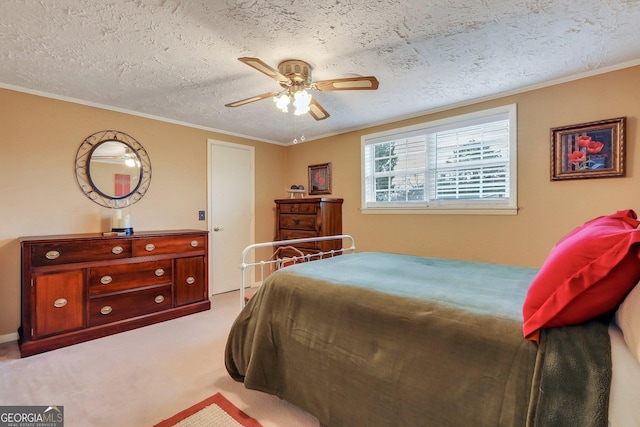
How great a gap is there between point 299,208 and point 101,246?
2.17m

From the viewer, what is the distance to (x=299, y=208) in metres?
3.94

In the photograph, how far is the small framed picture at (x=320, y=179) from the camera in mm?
4184

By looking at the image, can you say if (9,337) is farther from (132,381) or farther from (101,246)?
(132,381)

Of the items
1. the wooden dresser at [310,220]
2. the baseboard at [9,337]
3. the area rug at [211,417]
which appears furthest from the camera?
the wooden dresser at [310,220]

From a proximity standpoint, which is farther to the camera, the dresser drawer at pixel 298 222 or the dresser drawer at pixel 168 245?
the dresser drawer at pixel 298 222

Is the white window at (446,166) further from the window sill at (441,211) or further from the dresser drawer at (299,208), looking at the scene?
the dresser drawer at (299,208)

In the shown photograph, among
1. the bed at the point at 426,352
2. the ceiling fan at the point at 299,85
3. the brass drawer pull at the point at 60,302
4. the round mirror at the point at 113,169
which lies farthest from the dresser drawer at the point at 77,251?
the ceiling fan at the point at 299,85

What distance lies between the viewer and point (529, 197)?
2615 mm

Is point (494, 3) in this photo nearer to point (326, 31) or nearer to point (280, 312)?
point (326, 31)

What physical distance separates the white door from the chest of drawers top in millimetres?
666

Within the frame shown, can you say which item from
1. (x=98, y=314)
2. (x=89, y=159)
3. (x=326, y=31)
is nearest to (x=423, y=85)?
(x=326, y=31)

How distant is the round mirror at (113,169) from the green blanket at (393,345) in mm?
2336

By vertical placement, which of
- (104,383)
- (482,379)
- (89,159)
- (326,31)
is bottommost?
(104,383)

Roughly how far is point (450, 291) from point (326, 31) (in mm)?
1636
